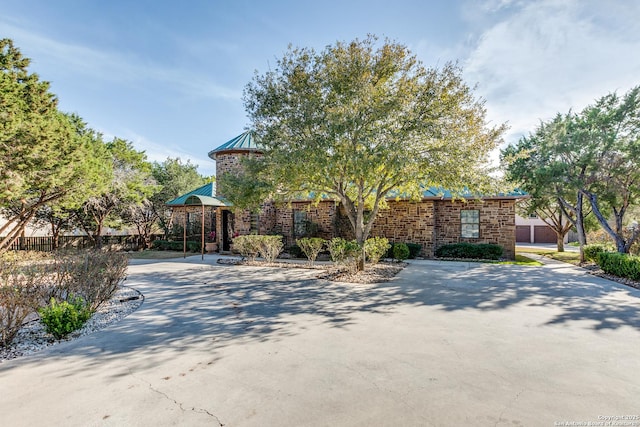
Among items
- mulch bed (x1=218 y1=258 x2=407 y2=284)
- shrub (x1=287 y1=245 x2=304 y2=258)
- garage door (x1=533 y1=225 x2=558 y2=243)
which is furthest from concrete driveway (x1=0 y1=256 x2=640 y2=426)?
garage door (x1=533 y1=225 x2=558 y2=243)

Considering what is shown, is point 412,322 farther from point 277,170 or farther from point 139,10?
point 139,10

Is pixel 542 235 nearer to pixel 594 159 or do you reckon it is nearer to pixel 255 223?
pixel 594 159

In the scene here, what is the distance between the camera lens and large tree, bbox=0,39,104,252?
9.49m

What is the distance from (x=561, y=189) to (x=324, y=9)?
13.9 m

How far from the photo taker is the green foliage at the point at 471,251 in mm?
A: 14992

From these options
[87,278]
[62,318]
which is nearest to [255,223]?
[87,278]

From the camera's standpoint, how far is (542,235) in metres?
32.2

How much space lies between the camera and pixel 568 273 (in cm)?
1195

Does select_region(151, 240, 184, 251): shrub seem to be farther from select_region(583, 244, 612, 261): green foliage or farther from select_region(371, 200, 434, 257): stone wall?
select_region(583, 244, 612, 261): green foliage

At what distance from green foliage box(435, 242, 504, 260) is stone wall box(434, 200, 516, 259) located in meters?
0.50

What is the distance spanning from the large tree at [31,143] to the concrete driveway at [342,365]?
6889 mm

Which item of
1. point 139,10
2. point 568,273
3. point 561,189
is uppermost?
point 139,10

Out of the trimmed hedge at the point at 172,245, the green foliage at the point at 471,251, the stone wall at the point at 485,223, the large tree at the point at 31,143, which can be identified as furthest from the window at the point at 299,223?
the large tree at the point at 31,143

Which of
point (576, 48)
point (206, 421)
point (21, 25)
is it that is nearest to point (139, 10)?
point (21, 25)
